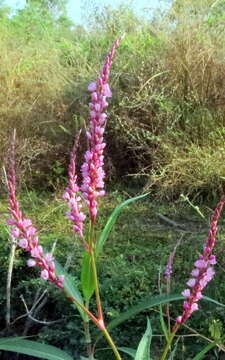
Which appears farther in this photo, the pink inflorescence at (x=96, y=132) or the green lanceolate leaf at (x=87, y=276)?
the green lanceolate leaf at (x=87, y=276)

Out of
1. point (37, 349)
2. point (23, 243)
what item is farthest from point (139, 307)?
point (23, 243)

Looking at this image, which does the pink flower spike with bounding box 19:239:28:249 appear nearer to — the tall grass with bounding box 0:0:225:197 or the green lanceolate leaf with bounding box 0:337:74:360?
the green lanceolate leaf with bounding box 0:337:74:360

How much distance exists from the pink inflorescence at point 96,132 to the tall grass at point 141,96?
3.59 meters

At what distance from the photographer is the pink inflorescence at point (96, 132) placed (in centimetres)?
122

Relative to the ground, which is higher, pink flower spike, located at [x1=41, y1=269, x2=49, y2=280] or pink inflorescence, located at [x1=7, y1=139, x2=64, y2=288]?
pink inflorescence, located at [x1=7, y1=139, x2=64, y2=288]

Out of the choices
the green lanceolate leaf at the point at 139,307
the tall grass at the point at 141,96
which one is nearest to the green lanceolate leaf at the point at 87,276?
the green lanceolate leaf at the point at 139,307

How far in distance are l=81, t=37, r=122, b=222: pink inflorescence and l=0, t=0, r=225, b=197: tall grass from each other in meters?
3.59

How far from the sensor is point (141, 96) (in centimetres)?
549

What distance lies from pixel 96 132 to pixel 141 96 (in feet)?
14.2

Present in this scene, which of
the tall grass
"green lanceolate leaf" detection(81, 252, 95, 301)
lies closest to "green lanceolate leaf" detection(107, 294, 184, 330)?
"green lanceolate leaf" detection(81, 252, 95, 301)

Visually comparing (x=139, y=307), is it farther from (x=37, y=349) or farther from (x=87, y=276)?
(x=37, y=349)

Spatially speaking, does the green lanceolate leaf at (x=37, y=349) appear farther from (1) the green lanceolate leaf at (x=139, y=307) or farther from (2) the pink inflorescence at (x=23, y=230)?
(2) the pink inflorescence at (x=23, y=230)

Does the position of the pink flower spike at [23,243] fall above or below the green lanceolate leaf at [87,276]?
above

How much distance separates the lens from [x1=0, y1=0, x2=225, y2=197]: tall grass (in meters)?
5.16
